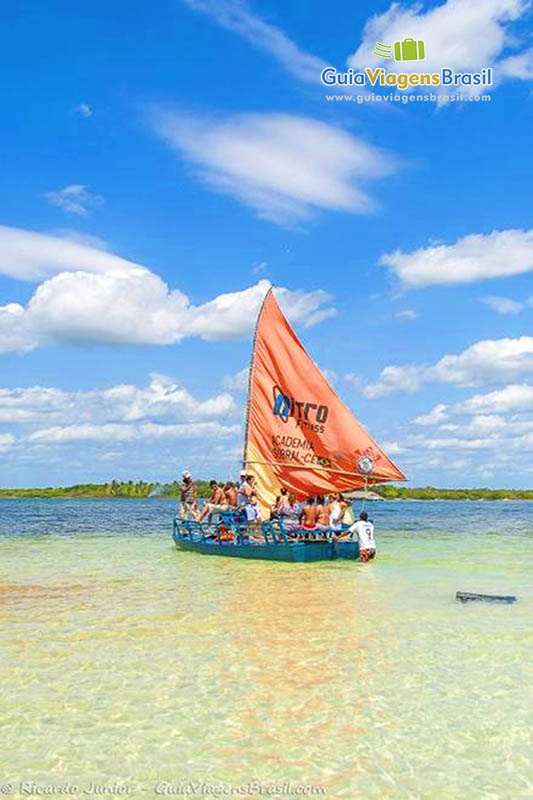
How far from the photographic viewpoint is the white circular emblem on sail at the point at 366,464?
26.0m

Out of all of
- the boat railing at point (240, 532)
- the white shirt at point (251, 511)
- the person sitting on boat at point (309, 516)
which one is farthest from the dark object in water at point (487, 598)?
the white shirt at point (251, 511)

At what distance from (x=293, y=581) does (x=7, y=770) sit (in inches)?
548

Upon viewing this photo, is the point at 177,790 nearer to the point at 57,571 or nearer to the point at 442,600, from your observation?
the point at 442,600

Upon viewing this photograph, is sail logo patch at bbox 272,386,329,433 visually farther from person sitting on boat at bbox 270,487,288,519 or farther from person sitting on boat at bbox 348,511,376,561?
person sitting on boat at bbox 348,511,376,561

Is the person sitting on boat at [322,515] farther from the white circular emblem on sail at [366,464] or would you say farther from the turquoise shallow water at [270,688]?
the turquoise shallow water at [270,688]

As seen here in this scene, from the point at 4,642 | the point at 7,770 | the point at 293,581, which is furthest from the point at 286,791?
the point at 293,581

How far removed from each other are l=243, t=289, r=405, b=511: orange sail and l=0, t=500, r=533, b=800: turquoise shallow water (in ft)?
21.9

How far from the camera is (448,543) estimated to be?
39062mm

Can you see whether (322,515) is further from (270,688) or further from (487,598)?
(270,688)

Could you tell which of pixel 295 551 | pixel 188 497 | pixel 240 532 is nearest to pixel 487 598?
pixel 295 551

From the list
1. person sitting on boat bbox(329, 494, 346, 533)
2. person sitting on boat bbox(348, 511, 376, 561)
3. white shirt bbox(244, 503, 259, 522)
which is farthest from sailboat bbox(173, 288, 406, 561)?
person sitting on boat bbox(348, 511, 376, 561)

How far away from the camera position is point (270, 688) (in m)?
10.1

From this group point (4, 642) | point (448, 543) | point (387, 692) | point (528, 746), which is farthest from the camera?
point (448, 543)

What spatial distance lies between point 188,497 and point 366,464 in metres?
7.12
